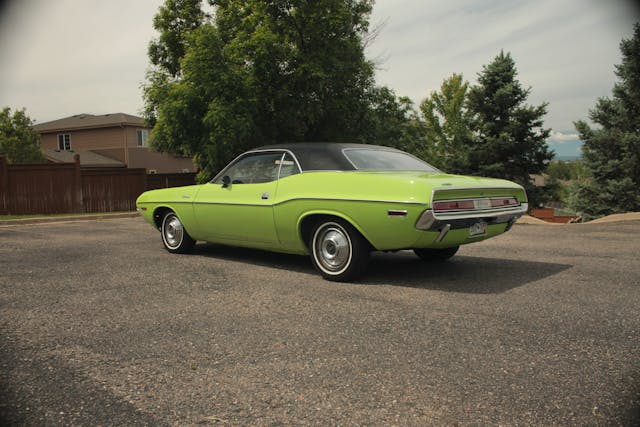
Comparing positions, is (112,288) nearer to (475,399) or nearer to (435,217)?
(435,217)

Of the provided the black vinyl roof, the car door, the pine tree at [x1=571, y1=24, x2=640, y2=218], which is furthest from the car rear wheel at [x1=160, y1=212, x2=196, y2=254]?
the pine tree at [x1=571, y1=24, x2=640, y2=218]

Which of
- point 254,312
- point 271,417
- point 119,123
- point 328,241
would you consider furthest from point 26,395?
point 119,123

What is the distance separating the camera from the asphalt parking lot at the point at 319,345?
96.7 inches

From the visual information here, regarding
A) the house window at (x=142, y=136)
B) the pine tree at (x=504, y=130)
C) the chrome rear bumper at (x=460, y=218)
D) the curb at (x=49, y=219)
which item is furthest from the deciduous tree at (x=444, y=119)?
the chrome rear bumper at (x=460, y=218)

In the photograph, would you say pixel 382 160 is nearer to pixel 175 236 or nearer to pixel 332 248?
pixel 332 248

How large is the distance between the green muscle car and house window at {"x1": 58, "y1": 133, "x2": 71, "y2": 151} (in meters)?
37.7

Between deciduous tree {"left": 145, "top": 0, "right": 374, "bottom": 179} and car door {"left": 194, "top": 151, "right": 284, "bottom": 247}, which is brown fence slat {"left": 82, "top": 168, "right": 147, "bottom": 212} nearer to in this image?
deciduous tree {"left": 145, "top": 0, "right": 374, "bottom": 179}

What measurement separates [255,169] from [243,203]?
1.52 feet

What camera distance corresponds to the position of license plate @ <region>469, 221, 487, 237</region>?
507 cm

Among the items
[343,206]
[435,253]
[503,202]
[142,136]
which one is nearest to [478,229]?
[503,202]

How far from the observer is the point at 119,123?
121 ft

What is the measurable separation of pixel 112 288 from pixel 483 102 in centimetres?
2249

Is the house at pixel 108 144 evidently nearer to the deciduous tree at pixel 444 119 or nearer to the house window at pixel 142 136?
the house window at pixel 142 136

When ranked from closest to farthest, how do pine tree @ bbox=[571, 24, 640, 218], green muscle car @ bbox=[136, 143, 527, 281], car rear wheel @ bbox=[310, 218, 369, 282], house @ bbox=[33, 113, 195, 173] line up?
green muscle car @ bbox=[136, 143, 527, 281], car rear wheel @ bbox=[310, 218, 369, 282], pine tree @ bbox=[571, 24, 640, 218], house @ bbox=[33, 113, 195, 173]
